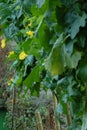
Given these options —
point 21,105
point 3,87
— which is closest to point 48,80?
point 21,105

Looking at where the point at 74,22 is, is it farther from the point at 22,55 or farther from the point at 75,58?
the point at 22,55

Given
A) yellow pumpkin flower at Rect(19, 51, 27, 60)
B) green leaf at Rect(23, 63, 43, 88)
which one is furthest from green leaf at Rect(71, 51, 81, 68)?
yellow pumpkin flower at Rect(19, 51, 27, 60)

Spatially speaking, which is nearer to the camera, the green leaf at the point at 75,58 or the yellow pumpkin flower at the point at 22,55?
the green leaf at the point at 75,58

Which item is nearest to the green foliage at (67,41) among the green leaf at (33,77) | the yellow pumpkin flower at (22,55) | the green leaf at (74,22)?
the green leaf at (74,22)

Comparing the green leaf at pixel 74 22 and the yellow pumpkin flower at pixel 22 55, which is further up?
the yellow pumpkin flower at pixel 22 55

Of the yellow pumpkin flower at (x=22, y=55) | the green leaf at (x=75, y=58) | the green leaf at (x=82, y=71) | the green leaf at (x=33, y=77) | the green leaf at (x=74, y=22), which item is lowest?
the green leaf at (x=82, y=71)

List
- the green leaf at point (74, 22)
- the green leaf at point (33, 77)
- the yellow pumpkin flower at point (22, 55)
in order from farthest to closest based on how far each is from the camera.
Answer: the yellow pumpkin flower at point (22, 55), the green leaf at point (33, 77), the green leaf at point (74, 22)

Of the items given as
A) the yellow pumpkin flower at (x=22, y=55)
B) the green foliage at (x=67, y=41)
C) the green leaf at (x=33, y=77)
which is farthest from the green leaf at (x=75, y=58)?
the yellow pumpkin flower at (x=22, y=55)

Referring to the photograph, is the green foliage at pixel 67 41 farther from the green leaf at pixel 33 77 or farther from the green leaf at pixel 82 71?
the green leaf at pixel 33 77

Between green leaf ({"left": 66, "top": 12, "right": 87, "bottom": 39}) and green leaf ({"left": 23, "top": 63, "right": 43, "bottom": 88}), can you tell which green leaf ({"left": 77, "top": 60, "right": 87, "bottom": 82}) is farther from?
green leaf ({"left": 23, "top": 63, "right": 43, "bottom": 88})

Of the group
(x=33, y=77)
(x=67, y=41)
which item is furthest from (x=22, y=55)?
(x=67, y=41)

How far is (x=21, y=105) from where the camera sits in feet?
14.6

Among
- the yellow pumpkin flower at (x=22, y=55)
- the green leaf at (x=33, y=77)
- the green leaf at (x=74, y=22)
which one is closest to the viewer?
the green leaf at (x=74, y=22)

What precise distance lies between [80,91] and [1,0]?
1.00 m
